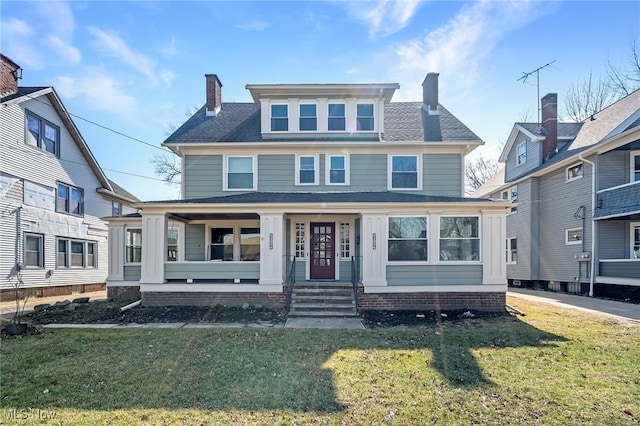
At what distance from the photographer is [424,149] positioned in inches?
508

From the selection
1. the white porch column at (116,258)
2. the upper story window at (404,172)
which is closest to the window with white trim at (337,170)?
the upper story window at (404,172)

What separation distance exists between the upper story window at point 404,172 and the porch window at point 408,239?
95.3 inches

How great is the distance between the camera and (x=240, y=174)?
1312 centimetres

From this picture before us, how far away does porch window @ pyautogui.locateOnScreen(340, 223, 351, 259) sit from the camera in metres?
12.8

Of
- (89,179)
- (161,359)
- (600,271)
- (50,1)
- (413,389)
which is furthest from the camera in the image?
(89,179)

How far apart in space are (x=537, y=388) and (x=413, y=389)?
66.9 inches

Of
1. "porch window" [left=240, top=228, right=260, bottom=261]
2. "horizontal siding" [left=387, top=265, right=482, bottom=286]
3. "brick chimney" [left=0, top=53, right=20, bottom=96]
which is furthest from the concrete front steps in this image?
"brick chimney" [left=0, top=53, right=20, bottom=96]

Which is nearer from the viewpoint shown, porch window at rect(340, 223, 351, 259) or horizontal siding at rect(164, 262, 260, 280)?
horizontal siding at rect(164, 262, 260, 280)

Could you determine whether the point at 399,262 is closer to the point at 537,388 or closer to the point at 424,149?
the point at 424,149

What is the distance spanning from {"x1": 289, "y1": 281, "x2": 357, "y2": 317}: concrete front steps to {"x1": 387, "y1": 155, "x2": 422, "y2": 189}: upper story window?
408 centimetres

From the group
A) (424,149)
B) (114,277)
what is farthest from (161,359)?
(424,149)

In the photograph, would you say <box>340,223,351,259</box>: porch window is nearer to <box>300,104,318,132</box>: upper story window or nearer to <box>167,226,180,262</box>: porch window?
<box>300,104,318,132</box>: upper story window

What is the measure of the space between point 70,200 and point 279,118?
1172cm

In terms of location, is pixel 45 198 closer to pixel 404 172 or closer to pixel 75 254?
pixel 75 254
